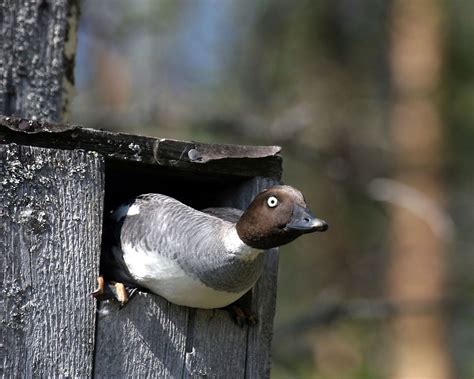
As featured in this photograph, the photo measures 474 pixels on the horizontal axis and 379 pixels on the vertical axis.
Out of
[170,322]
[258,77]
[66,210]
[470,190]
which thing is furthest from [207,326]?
[470,190]

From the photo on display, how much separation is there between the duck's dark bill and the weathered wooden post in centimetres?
41

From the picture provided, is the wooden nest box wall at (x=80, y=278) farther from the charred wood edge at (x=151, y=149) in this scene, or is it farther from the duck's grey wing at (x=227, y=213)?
the duck's grey wing at (x=227, y=213)

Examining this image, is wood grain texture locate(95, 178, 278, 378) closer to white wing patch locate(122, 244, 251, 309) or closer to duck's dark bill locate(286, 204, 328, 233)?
white wing patch locate(122, 244, 251, 309)

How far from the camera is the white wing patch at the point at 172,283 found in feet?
9.57

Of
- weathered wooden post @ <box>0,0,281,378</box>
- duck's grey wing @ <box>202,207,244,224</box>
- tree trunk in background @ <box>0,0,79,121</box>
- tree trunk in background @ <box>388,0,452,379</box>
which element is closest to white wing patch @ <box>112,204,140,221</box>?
weathered wooden post @ <box>0,0,281,378</box>

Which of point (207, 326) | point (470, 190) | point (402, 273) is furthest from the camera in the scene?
point (470, 190)

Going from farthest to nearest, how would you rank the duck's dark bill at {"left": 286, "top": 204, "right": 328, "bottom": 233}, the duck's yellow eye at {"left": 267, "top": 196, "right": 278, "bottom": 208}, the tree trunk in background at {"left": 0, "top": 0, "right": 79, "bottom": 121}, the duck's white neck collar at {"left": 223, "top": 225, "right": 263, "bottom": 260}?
1. the tree trunk in background at {"left": 0, "top": 0, "right": 79, "bottom": 121}
2. the duck's white neck collar at {"left": 223, "top": 225, "right": 263, "bottom": 260}
3. the duck's yellow eye at {"left": 267, "top": 196, "right": 278, "bottom": 208}
4. the duck's dark bill at {"left": 286, "top": 204, "right": 328, "bottom": 233}

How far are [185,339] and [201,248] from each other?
313 millimetres

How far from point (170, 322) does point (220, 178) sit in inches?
22.9

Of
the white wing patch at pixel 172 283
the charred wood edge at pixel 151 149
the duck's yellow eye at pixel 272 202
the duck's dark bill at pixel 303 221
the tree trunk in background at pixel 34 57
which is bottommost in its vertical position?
the white wing patch at pixel 172 283

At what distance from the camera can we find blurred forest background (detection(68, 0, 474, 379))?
30.7 ft

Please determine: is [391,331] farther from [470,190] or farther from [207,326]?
[207,326]

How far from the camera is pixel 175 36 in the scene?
997cm

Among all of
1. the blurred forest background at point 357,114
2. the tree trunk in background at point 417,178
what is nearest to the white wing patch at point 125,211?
the blurred forest background at point 357,114
